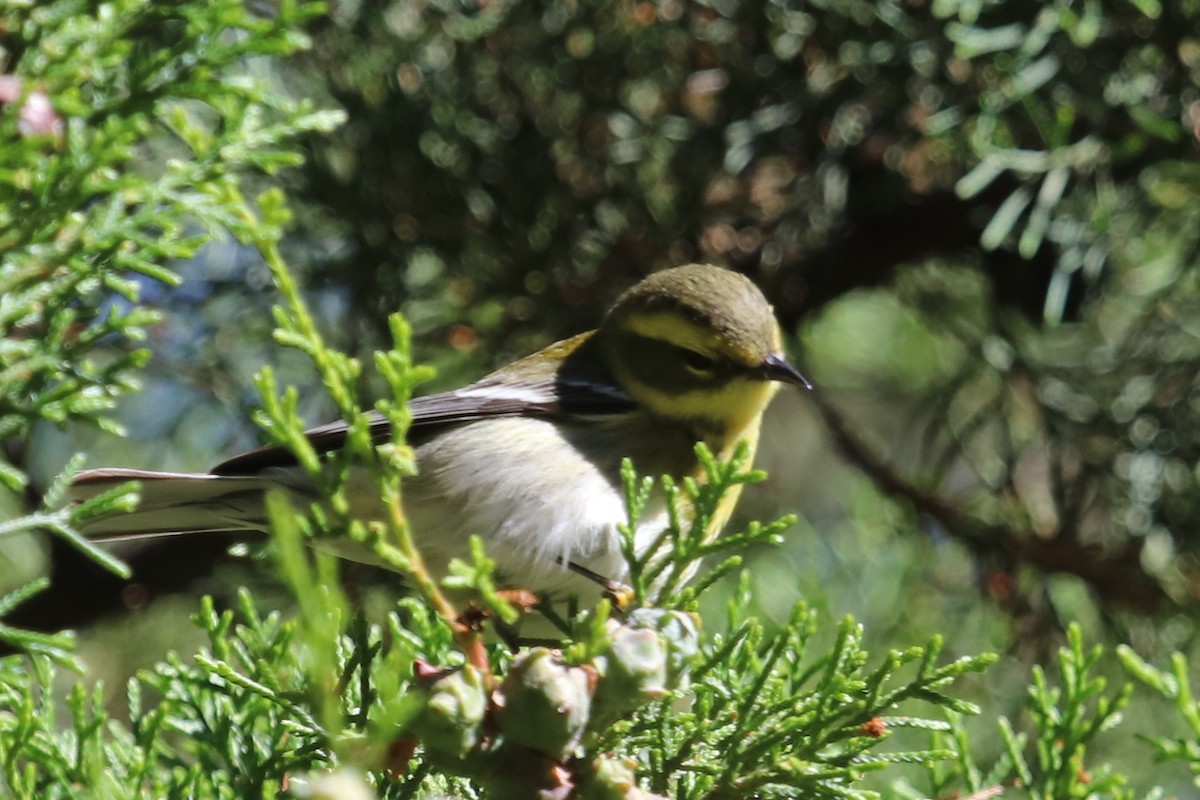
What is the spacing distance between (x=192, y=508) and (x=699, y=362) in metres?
1.19

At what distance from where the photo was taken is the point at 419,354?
3.75 m

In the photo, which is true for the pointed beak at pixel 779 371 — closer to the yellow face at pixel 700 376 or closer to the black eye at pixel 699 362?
the yellow face at pixel 700 376

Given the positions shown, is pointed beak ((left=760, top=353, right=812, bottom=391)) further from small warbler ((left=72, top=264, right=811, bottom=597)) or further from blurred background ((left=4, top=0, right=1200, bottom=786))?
blurred background ((left=4, top=0, right=1200, bottom=786))

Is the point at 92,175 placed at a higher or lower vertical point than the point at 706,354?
higher

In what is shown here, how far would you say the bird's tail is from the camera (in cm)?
275

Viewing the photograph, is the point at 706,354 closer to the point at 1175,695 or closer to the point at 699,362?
the point at 699,362

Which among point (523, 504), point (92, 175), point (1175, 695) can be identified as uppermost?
point (92, 175)

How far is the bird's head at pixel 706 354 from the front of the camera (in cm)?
294

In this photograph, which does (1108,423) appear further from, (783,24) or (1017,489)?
(783,24)

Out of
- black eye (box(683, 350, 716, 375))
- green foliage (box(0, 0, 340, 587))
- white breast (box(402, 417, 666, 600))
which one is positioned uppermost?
green foliage (box(0, 0, 340, 587))

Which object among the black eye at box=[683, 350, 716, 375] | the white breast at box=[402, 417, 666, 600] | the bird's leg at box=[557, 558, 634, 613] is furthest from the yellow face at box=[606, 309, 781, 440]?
the bird's leg at box=[557, 558, 634, 613]

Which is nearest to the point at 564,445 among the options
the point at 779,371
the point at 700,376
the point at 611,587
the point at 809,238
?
the point at 700,376

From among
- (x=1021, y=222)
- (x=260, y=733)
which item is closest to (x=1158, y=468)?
(x=1021, y=222)

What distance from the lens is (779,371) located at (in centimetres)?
288
